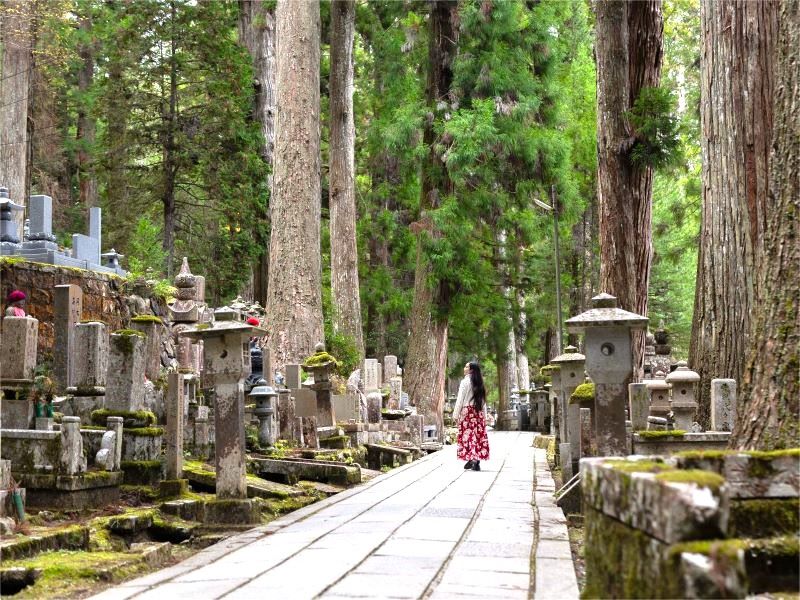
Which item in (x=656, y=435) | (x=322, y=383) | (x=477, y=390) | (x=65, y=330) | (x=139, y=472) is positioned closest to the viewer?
(x=656, y=435)

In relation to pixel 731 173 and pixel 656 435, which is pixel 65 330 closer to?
pixel 656 435

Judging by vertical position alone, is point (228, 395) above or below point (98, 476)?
above

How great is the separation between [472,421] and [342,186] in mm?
10713

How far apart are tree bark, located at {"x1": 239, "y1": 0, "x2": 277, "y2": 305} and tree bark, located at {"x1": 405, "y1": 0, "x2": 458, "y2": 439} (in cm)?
520

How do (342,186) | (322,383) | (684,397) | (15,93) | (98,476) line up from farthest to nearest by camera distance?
1. (15,93)
2. (342,186)
3. (322,383)
4. (684,397)
5. (98,476)

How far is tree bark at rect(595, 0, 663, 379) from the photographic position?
46.6ft

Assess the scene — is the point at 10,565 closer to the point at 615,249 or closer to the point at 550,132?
the point at 615,249

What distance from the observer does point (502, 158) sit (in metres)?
25.9

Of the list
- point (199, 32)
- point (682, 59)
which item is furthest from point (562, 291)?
point (199, 32)

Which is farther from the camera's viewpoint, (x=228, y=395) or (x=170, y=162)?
(x=170, y=162)

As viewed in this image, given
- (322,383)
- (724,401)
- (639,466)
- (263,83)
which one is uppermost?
(263,83)

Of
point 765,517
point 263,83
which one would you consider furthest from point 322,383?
point 263,83

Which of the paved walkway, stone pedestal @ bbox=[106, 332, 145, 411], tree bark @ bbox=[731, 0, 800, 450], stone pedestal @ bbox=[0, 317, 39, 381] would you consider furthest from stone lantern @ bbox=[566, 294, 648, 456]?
stone pedestal @ bbox=[0, 317, 39, 381]

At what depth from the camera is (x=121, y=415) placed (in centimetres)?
1015
